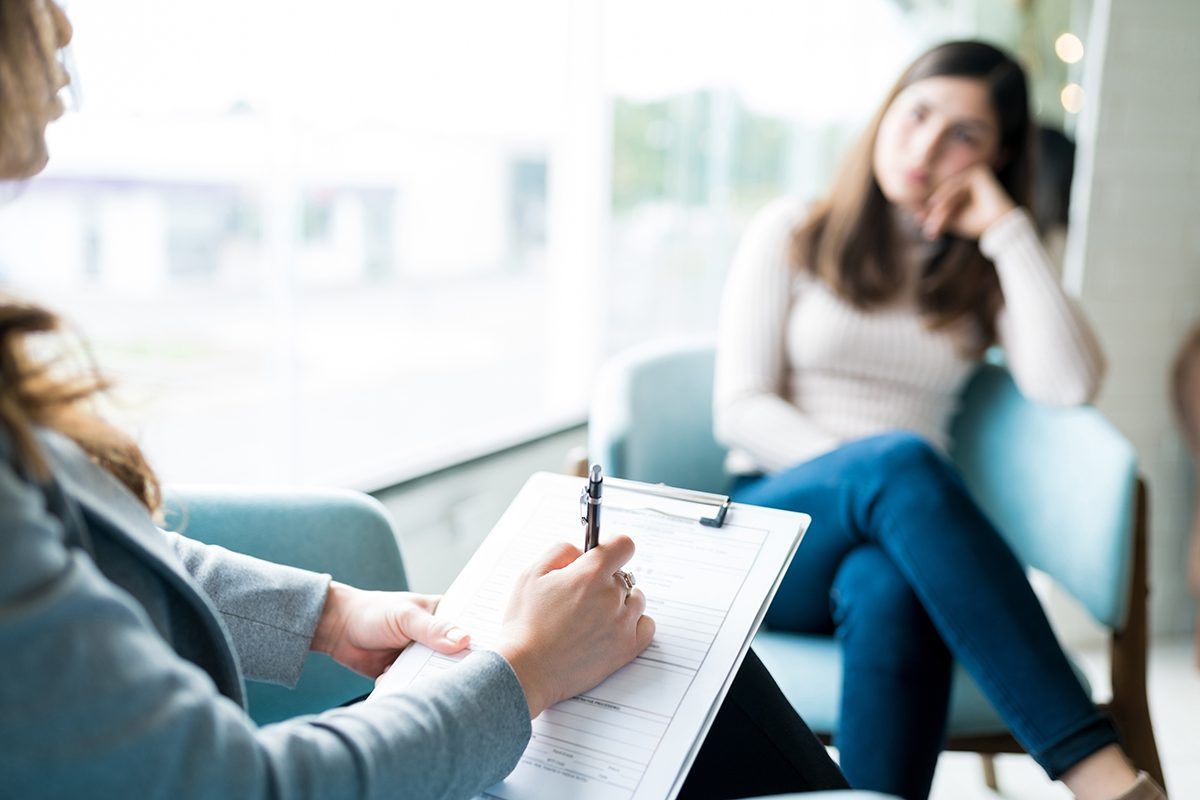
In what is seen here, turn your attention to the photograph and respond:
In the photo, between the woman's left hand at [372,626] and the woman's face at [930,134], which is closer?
the woman's left hand at [372,626]

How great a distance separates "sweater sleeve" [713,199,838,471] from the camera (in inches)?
65.0

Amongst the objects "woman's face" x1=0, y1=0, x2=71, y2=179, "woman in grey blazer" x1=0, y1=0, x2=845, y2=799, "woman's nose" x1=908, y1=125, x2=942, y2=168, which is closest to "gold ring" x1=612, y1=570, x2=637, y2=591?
"woman in grey blazer" x1=0, y1=0, x2=845, y2=799

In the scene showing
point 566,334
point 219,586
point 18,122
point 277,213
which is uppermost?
point 18,122

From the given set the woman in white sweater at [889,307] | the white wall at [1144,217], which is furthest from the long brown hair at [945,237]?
the white wall at [1144,217]

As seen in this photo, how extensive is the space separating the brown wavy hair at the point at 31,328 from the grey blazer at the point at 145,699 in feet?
0.04

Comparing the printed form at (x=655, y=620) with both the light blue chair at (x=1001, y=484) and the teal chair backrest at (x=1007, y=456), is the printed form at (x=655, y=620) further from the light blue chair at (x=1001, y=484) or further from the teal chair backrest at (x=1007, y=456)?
the teal chair backrest at (x=1007, y=456)

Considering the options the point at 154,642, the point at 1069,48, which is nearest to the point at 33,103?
the point at 154,642

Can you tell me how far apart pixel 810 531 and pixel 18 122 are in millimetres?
1075

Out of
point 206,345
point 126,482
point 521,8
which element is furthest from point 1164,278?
point 126,482

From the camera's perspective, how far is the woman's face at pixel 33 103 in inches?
21.1

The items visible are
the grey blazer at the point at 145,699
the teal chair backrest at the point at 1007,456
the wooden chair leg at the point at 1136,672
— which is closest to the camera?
the grey blazer at the point at 145,699

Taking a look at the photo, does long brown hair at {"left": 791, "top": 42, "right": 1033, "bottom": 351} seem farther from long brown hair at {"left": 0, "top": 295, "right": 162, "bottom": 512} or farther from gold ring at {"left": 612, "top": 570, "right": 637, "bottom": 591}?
long brown hair at {"left": 0, "top": 295, "right": 162, "bottom": 512}

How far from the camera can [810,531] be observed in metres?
1.37

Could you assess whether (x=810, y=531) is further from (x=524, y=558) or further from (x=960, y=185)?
(x=960, y=185)
